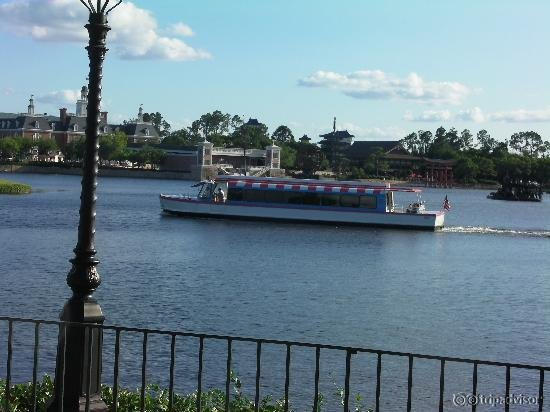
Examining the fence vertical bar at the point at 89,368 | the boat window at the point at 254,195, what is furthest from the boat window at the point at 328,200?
the fence vertical bar at the point at 89,368

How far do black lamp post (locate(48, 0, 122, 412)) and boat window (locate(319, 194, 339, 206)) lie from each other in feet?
198

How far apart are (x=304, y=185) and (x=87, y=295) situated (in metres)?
59.9

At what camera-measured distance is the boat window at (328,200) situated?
7050 centimetres

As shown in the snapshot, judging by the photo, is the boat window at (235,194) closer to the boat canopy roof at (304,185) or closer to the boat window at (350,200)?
the boat canopy roof at (304,185)

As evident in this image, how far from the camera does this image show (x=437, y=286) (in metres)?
41.0

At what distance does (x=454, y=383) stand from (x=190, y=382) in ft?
20.3

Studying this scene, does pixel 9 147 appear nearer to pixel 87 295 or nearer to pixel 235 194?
pixel 235 194

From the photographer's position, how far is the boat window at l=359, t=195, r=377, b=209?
6994 centimetres

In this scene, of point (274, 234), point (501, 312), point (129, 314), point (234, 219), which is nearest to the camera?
point (129, 314)

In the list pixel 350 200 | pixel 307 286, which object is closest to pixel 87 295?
pixel 307 286

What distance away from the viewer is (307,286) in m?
38.2

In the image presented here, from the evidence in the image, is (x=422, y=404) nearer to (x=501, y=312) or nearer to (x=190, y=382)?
(x=190, y=382)

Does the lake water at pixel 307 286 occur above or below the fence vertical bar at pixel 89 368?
below

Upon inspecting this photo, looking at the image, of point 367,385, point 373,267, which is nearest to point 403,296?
point 373,267
